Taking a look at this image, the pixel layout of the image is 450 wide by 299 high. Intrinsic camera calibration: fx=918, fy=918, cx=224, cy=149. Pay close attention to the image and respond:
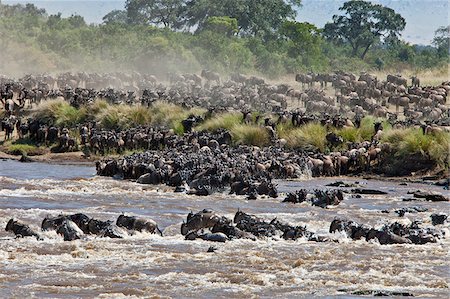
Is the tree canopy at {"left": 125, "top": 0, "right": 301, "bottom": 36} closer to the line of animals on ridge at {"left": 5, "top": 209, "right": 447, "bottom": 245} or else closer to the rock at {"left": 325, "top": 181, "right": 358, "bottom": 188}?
the rock at {"left": 325, "top": 181, "right": 358, "bottom": 188}

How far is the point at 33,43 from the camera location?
7262cm

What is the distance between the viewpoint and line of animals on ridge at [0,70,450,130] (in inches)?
1519

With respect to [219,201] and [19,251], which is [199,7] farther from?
[19,251]

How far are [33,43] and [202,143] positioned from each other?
1777 inches

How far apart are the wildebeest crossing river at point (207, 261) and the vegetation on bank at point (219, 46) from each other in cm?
4504

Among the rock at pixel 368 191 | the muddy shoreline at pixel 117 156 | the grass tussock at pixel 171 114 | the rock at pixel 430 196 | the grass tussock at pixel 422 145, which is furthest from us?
the grass tussock at pixel 171 114

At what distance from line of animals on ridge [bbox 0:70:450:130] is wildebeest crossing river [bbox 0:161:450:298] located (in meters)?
16.2

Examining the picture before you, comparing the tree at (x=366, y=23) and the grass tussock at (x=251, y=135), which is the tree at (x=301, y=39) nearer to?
the tree at (x=366, y=23)

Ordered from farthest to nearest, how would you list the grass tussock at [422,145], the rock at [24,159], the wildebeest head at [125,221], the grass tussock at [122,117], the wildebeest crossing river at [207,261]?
the grass tussock at [122,117] → the rock at [24,159] → the grass tussock at [422,145] → the wildebeest head at [125,221] → the wildebeest crossing river at [207,261]

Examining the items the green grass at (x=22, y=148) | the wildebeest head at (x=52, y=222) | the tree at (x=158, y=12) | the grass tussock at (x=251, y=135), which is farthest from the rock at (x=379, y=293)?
the tree at (x=158, y=12)

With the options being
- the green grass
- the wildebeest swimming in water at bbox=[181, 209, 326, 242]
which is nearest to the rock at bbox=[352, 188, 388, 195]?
the wildebeest swimming in water at bbox=[181, 209, 326, 242]

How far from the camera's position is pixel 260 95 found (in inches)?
1772

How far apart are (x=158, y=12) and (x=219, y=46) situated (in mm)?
30400

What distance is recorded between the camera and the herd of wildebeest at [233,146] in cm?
1705
